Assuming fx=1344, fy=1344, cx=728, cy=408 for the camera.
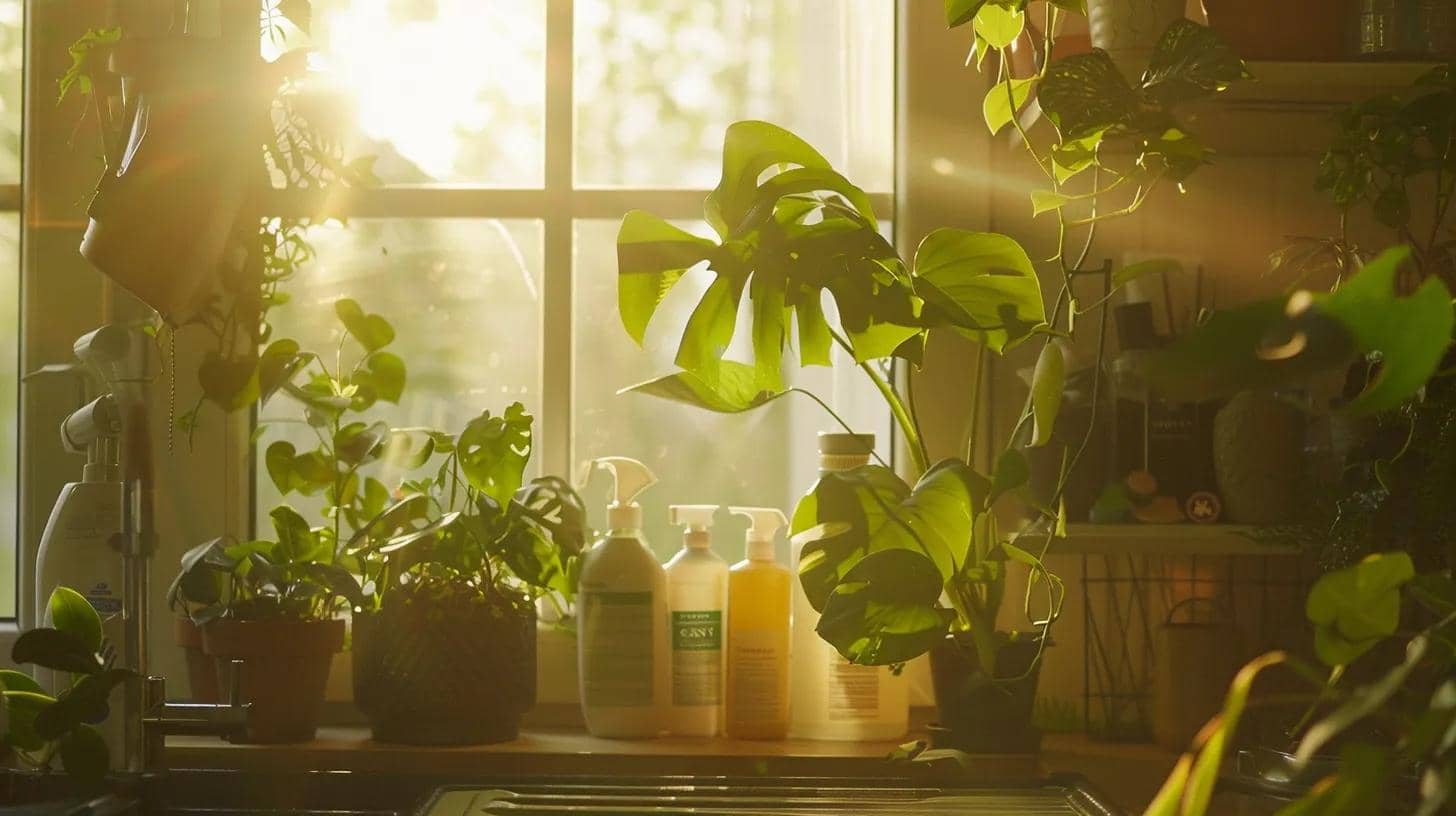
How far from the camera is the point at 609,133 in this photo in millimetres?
1553

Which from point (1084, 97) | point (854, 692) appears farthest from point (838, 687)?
point (1084, 97)

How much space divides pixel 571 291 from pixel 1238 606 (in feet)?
2.64

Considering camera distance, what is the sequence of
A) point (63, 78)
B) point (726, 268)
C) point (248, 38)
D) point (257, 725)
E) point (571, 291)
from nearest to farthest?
point (726, 268)
point (248, 38)
point (257, 725)
point (63, 78)
point (571, 291)

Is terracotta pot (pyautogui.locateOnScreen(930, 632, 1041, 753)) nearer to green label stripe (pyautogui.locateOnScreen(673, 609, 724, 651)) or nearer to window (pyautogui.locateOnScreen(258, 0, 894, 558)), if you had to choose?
green label stripe (pyautogui.locateOnScreen(673, 609, 724, 651))

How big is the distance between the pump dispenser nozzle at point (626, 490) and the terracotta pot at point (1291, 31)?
707 mm

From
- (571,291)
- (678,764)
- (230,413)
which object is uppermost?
(571,291)

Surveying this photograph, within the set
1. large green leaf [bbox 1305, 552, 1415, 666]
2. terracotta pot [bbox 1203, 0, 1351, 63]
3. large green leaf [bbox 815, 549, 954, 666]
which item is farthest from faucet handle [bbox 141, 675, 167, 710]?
terracotta pot [bbox 1203, 0, 1351, 63]

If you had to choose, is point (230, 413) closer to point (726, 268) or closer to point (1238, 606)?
point (726, 268)

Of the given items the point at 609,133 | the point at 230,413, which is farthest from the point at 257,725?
the point at 609,133

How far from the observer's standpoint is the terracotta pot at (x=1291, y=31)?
1282mm

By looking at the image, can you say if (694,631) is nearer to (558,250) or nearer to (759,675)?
(759,675)

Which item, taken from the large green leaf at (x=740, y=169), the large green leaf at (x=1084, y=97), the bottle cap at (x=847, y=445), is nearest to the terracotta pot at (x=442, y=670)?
the bottle cap at (x=847, y=445)

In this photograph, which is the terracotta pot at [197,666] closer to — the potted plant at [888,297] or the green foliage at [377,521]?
the green foliage at [377,521]

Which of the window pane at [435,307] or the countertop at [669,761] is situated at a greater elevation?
the window pane at [435,307]
